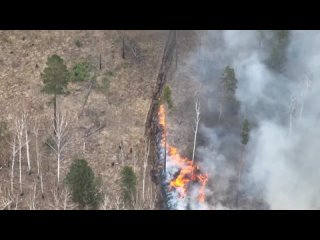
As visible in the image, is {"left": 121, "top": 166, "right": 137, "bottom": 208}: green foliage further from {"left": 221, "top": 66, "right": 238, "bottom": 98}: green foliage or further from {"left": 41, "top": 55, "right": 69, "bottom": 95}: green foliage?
{"left": 221, "top": 66, "right": 238, "bottom": 98}: green foliage

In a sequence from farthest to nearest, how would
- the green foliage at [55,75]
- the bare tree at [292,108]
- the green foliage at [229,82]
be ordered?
the bare tree at [292,108] < the green foliage at [229,82] < the green foliage at [55,75]

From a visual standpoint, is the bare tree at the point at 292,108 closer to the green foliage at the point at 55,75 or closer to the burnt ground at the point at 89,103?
the burnt ground at the point at 89,103

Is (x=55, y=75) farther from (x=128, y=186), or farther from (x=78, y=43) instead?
(x=78, y=43)

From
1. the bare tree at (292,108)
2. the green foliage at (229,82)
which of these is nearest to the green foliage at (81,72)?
the green foliage at (229,82)

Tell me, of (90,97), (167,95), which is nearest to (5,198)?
(90,97)

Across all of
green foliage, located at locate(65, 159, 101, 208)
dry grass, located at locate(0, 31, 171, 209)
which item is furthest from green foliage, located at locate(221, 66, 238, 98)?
green foliage, located at locate(65, 159, 101, 208)

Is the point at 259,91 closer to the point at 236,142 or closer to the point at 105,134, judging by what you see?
the point at 236,142
